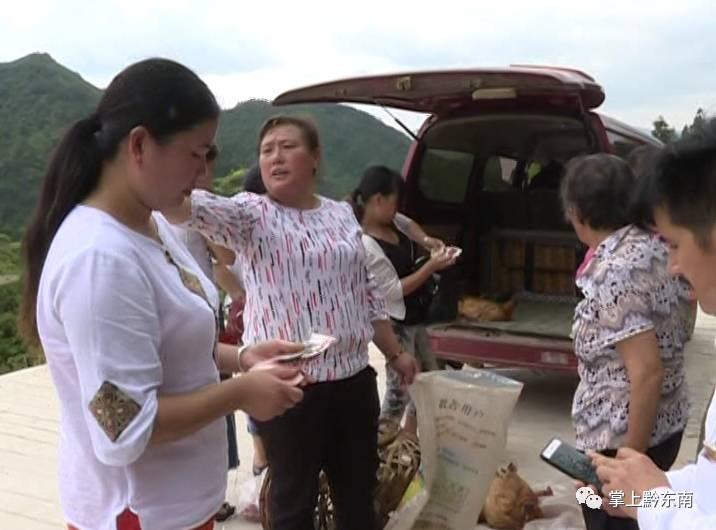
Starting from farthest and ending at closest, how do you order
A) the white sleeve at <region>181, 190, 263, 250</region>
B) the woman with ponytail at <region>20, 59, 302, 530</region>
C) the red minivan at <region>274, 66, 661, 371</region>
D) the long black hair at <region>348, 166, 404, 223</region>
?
the red minivan at <region>274, 66, 661, 371</region>
the long black hair at <region>348, 166, 404, 223</region>
the white sleeve at <region>181, 190, 263, 250</region>
the woman with ponytail at <region>20, 59, 302, 530</region>

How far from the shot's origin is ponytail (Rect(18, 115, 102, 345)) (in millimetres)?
1613

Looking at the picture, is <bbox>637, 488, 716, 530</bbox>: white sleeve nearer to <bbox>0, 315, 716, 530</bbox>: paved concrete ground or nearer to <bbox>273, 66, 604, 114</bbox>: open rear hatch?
<bbox>0, 315, 716, 530</bbox>: paved concrete ground

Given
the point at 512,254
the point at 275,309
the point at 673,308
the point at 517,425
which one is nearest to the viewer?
the point at 673,308

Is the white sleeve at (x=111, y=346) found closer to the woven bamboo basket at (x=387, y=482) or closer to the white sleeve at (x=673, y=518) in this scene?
the white sleeve at (x=673, y=518)

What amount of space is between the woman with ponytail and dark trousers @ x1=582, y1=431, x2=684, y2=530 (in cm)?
112

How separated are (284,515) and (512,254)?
470 centimetres

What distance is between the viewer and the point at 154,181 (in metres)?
1.57

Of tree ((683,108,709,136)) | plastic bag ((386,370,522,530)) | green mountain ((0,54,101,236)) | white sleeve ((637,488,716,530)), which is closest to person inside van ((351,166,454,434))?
plastic bag ((386,370,522,530))

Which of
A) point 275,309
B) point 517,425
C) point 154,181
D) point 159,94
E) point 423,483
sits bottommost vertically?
point 517,425

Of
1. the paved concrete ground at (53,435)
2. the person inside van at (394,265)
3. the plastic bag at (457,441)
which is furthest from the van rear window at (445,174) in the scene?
the plastic bag at (457,441)

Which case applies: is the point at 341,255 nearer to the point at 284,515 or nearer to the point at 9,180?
the point at 284,515

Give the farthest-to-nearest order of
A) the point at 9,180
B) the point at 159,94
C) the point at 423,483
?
the point at 9,180 < the point at 423,483 < the point at 159,94

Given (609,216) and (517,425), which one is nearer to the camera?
(609,216)

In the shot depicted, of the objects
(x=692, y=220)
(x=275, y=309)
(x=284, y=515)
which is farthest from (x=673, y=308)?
(x=284, y=515)
